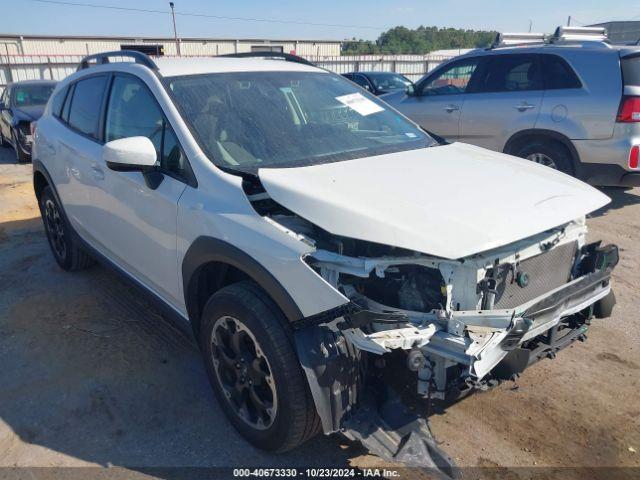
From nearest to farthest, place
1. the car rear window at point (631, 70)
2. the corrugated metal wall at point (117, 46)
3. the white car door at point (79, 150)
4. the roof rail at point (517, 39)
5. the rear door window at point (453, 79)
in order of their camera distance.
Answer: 1. the white car door at point (79, 150)
2. the car rear window at point (631, 70)
3. the rear door window at point (453, 79)
4. the roof rail at point (517, 39)
5. the corrugated metal wall at point (117, 46)

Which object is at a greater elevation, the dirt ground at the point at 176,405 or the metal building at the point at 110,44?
the metal building at the point at 110,44

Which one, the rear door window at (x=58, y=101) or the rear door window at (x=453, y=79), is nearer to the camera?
the rear door window at (x=58, y=101)

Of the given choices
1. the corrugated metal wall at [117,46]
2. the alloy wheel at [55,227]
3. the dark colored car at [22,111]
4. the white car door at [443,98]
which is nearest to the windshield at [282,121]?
the alloy wheel at [55,227]

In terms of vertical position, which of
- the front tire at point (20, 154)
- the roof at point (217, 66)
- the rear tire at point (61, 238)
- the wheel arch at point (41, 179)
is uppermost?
the roof at point (217, 66)

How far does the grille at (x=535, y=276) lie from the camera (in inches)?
94.8

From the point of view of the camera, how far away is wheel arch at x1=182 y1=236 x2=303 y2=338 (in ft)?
7.63

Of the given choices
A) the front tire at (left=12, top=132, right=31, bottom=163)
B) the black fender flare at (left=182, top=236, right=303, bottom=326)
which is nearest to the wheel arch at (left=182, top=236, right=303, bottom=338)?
the black fender flare at (left=182, top=236, right=303, bottom=326)

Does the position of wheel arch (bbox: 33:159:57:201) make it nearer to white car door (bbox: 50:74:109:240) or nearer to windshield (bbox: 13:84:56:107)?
white car door (bbox: 50:74:109:240)

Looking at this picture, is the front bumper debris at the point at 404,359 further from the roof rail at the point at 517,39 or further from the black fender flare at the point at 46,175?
the roof rail at the point at 517,39

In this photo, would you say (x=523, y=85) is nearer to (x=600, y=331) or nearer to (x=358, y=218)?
(x=600, y=331)

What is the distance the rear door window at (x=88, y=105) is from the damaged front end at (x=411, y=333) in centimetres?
254

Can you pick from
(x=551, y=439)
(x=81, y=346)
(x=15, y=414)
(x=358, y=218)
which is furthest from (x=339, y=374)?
(x=81, y=346)

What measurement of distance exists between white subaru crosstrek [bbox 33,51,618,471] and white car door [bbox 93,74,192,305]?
0.02 metres

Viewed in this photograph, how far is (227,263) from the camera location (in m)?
2.61
